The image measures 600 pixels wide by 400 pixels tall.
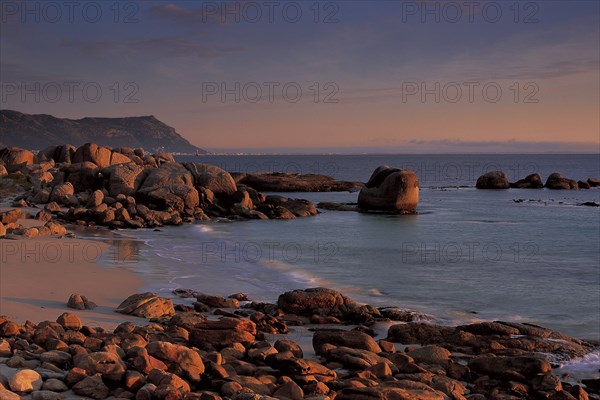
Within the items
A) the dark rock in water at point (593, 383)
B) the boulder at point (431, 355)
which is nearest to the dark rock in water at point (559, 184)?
the dark rock in water at point (593, 383)

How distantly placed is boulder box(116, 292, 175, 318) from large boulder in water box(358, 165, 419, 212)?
98.4 ft

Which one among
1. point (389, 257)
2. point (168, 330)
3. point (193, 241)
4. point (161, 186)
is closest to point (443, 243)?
point (389, 257)

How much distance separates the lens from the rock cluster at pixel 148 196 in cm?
2967

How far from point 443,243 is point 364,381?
68.1ft

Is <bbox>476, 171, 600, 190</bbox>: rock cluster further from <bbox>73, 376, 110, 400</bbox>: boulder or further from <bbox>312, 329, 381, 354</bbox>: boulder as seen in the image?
<bbox>73, 376, 110, 400</bbox>: boulder

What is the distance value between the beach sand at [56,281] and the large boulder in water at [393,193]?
77.2ft

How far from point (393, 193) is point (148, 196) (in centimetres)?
1542

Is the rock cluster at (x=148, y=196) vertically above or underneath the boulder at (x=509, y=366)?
above

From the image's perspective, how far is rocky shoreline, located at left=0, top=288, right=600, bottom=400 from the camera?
21.9 feet

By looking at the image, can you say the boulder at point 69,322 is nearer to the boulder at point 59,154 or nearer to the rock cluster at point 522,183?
the boulder at point 59,154

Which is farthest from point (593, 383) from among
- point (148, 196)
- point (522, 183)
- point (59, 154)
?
point (522, 183)

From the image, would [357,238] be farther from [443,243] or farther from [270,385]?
[270,385]

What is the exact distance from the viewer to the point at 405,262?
2105 centimetres

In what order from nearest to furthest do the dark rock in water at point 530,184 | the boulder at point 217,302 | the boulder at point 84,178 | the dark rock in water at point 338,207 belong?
the boulder at point 217,302 → the boulder at point 84,178 → the dark rock in water at point 338,207 → the dark rock in water at point 530,184
